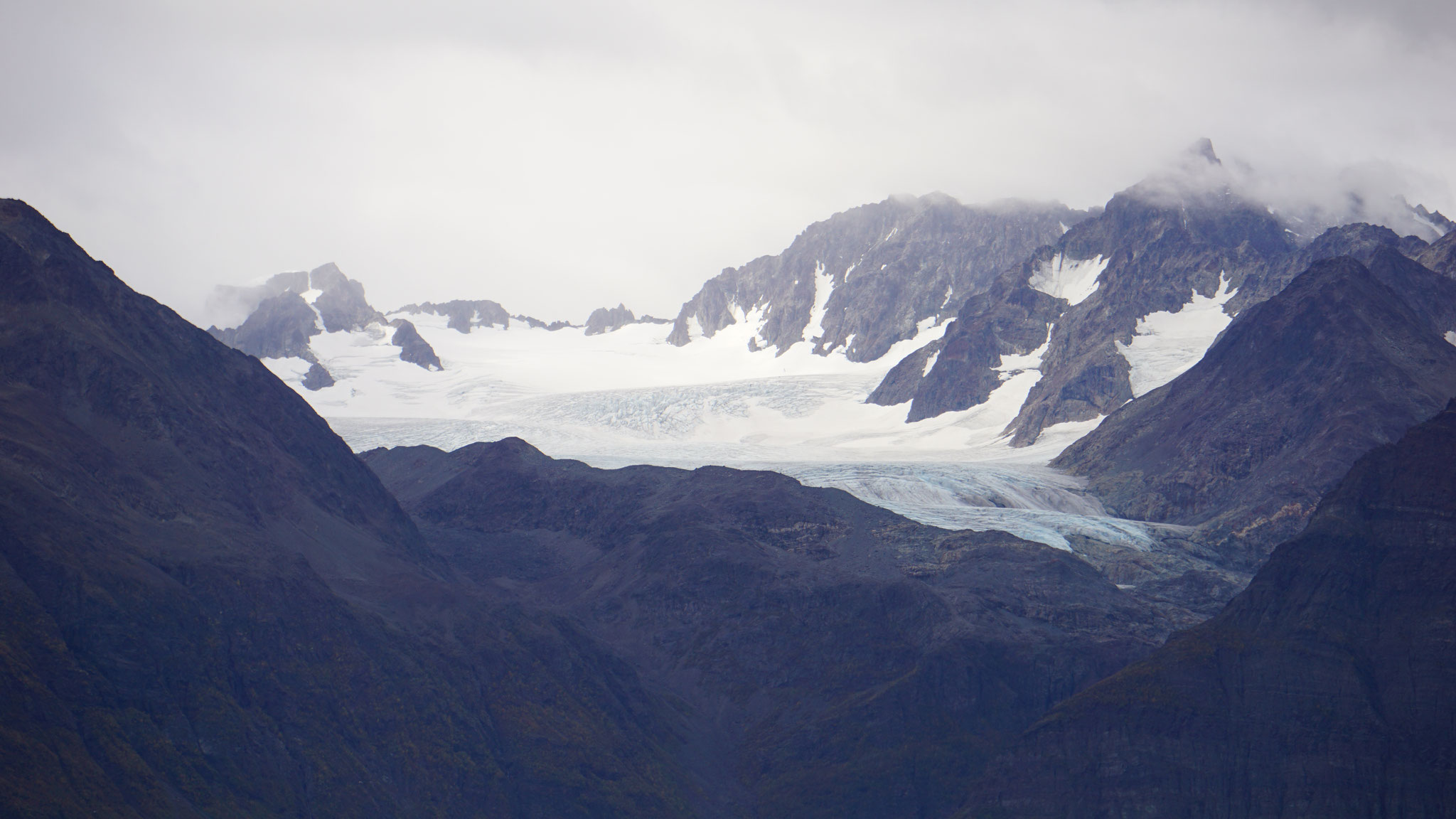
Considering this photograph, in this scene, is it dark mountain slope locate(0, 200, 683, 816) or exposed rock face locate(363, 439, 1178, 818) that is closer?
dark mountain slope locate(0, 200, 683, 816)

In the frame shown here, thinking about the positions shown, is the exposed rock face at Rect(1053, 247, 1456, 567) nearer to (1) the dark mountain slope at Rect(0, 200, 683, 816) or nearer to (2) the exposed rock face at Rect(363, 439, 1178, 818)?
(2) the exposed rock face at Rect(363, 439, 1178, 818)

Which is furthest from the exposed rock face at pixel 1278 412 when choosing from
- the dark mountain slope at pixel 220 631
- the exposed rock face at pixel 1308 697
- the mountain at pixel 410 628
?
the dark mountain slope at pixel 220 631

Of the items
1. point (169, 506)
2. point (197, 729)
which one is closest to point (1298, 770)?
point (197, 729)

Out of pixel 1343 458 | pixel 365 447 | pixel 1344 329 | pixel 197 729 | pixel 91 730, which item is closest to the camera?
pixel 91 730

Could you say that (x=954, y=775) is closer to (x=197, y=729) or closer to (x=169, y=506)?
(x=197, y=729)

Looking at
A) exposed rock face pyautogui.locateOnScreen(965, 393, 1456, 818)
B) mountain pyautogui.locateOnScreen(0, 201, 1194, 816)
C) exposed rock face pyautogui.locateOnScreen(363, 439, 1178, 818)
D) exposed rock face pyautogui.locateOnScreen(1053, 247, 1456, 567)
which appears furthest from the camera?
exposed rock face pyautogui.locateOnScreen(1053, 247, 1456, 567)

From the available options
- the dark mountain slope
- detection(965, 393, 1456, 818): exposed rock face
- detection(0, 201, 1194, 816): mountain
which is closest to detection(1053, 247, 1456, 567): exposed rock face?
detection(0, 201, 1194, 816): mountain

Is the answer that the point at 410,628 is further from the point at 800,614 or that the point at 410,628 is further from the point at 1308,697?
the point at 1308,697

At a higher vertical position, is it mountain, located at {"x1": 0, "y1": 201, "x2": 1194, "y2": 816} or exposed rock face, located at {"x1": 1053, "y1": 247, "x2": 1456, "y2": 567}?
exposed rock face, located at {"x1": 1053, "y1": 247, "x2": 1456, "y2": 567}
